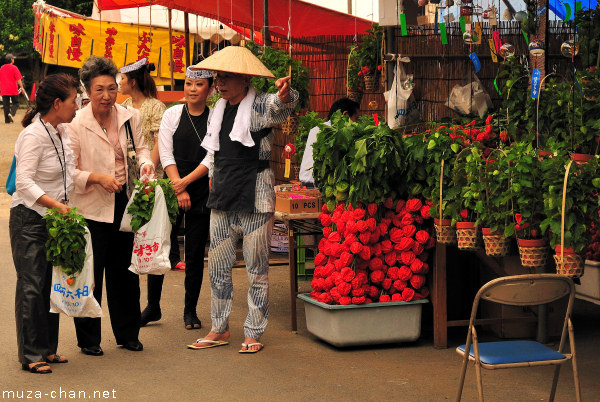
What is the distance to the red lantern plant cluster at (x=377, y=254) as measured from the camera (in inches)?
256

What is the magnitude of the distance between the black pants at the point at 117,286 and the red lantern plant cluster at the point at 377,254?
1302 mm

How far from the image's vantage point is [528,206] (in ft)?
17.3

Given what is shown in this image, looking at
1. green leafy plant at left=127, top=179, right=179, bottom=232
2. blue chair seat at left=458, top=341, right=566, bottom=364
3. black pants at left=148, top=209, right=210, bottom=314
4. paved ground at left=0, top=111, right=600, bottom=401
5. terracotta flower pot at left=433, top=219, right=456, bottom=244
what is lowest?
paved ground at left=0, top=111, right=600, bottom=401

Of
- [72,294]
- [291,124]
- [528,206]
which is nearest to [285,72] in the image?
[291,124]

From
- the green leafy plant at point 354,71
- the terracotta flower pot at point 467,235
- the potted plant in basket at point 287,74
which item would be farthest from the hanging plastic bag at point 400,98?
the terracotta flower pot at point 467,235

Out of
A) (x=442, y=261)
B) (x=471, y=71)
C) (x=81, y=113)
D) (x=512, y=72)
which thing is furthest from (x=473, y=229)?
(x=81, y=113)

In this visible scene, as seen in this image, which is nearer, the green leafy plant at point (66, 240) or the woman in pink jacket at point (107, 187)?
the green leafy plant at point (66, 240)

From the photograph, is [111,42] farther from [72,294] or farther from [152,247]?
[72,294]

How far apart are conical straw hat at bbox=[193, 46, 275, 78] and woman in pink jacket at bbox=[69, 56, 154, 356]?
0.67 meters

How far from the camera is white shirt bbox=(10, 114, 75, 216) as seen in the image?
5.83m

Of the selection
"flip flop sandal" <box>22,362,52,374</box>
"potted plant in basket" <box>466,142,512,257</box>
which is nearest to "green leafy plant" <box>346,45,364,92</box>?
"potted plant in basket" <box>466,142,512,257</box>

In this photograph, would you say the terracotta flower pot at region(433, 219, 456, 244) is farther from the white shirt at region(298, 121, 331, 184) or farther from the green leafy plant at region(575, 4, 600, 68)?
the white shirt at region(298, 121, 331, 184)

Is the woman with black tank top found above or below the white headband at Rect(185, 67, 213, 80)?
below

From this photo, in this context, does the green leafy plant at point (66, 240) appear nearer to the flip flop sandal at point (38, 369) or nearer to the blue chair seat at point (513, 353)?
the flip flop sandal at point (38, 369)
